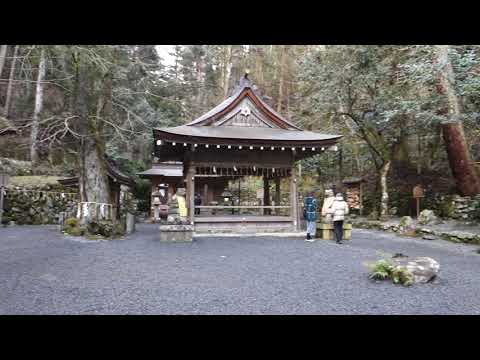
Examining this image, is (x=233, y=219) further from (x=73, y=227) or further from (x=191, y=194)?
(x=73, y=227)

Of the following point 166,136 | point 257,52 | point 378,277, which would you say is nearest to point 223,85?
point 257,52

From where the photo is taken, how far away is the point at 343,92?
14.3 meters

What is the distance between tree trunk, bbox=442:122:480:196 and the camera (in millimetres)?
12430

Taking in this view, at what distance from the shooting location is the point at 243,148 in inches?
465

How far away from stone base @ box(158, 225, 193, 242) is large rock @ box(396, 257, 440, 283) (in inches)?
243

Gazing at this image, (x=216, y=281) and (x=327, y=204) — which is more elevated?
(x=327, y=204)

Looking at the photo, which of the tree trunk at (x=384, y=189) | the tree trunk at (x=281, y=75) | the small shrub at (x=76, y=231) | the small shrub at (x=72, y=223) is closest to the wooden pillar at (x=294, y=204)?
the tree trunk at (x=384, y=189)

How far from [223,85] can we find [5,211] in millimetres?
14156

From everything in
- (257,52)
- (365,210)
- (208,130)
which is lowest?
(365,210)

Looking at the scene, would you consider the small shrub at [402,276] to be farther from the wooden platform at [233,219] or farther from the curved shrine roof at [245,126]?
the wooden platform at [233,219]

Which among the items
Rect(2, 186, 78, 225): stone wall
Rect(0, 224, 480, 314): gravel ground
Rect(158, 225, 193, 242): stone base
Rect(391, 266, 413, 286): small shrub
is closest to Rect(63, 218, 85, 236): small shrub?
Rect(2, 186, 78, 225): stone wall

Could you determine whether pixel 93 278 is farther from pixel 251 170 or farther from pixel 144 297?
pixel 251 170

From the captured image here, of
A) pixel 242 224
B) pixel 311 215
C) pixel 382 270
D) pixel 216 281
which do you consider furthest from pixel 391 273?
pixel 242 224

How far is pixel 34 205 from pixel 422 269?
630 inches
